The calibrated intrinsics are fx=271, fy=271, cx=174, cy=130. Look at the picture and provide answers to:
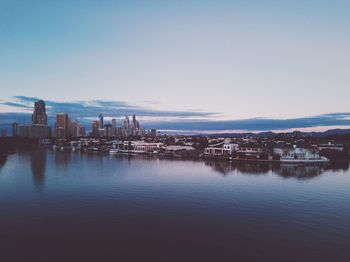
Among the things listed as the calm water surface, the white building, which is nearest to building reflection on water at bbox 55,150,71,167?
the calm water surface

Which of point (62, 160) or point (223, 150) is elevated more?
point (223, 150)

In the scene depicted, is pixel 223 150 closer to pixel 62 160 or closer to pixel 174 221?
pixel 62 160

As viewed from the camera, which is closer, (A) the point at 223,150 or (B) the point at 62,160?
(B) the point at 62,160

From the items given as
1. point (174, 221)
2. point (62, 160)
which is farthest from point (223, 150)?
point (174, 221)

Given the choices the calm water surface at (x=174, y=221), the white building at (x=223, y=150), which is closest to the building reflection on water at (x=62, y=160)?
the calm water surface at (x=174, y=221)

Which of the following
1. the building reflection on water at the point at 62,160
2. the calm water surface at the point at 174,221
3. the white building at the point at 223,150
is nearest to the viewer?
the calm water surface at the point at 174,221

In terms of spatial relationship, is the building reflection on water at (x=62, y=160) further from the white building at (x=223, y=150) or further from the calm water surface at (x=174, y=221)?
the white building at (x=223, y=150)

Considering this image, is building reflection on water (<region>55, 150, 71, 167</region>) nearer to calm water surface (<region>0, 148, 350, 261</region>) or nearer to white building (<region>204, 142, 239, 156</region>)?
calm water surface (<region>0, 148, 350, 261</region>)

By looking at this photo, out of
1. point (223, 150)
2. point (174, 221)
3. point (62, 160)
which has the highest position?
point (223, 150)
